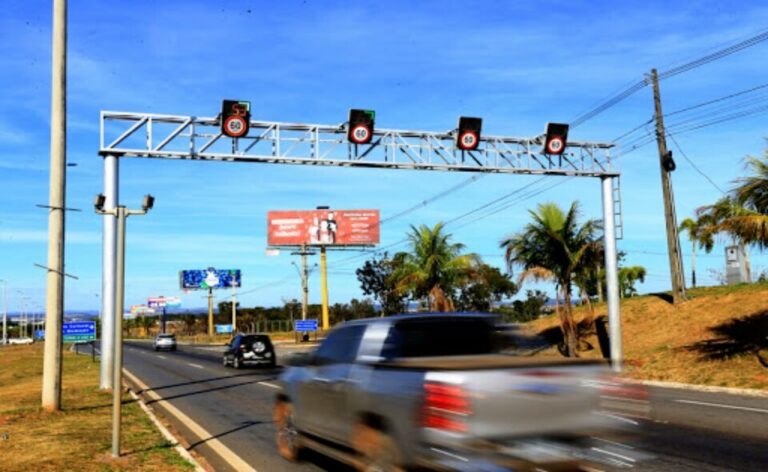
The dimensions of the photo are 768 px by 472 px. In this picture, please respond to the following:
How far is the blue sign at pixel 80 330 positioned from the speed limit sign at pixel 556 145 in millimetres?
21622

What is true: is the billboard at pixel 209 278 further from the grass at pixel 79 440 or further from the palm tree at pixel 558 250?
the grass at pixel 79 440

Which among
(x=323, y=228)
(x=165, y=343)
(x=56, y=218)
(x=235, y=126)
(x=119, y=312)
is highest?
(x=323, y=228)

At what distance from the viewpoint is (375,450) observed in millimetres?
6715

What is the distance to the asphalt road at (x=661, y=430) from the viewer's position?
8781mm

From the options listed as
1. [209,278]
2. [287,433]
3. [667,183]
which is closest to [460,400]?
[287,433]

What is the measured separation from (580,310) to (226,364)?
56.9 ft

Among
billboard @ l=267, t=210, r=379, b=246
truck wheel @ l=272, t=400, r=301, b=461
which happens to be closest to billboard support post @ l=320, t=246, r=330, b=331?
billboard @ l=267, t=210, r=379, b=246

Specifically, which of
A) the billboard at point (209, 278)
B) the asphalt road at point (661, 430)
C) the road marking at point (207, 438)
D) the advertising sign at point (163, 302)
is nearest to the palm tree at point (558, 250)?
the asphalt road at point (661, 430)

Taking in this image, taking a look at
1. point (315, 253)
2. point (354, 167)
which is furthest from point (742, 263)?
point (315, 253)

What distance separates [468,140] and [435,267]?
37.1 ft

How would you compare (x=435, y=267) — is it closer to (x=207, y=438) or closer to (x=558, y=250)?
(x=558, y=250)

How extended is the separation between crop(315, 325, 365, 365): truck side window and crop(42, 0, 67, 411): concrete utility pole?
308 inches

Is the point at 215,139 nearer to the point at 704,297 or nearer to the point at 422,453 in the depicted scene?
the point at 422,453

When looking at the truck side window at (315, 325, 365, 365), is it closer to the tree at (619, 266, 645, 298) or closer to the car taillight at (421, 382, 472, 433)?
the car taillight at (421, 382, 472, 433)
